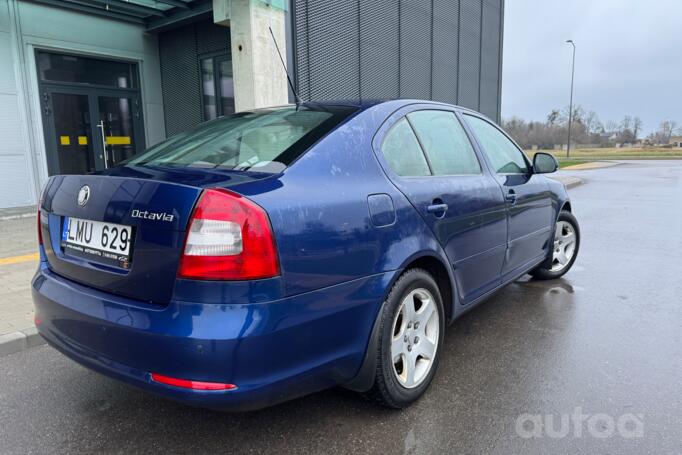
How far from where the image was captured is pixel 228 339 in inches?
73.1

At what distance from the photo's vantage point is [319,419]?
8.48ft

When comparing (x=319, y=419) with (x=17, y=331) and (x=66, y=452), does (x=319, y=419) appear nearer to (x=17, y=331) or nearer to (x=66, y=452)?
(x=66, y=452)

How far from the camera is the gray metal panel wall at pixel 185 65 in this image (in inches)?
404

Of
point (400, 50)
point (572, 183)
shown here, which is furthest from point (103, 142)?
point (572, 183)

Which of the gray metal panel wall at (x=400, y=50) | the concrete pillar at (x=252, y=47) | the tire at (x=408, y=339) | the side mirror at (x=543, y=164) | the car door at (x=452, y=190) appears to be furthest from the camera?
the gray metal panel wall at (x=400, y=50)

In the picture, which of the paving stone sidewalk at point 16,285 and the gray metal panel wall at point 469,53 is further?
the gray metal panel wall at point 469,53

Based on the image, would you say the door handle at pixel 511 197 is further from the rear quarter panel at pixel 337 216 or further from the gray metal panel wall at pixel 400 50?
the gray metal panel wall at pixel 400 50

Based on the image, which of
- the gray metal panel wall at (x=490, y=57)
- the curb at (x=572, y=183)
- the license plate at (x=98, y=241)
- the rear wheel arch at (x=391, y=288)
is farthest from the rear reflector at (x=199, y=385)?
the gray metal panel wall at (x=490, y=57)

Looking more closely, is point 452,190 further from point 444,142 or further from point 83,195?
point 83,195

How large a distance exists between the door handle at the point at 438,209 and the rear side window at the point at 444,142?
0.25 m

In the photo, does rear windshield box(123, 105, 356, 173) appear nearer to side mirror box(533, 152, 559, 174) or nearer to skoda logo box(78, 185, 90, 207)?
skoda logo box(78, 185, 90, 207)

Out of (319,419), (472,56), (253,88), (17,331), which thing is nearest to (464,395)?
(319,419)

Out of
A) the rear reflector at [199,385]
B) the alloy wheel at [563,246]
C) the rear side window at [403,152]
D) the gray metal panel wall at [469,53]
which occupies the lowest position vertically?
the alloy wheel at [563,246]

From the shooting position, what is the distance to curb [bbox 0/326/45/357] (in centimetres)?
348
